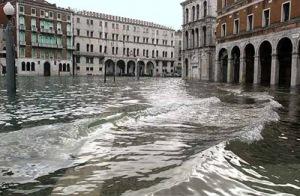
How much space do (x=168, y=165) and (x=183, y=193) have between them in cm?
121

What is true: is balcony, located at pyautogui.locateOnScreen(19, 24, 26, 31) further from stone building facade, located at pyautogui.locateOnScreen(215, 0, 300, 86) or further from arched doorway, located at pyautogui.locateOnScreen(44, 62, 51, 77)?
stone building facade, located at pyautogui.locateOnScreen(215, 0, 300, 86)

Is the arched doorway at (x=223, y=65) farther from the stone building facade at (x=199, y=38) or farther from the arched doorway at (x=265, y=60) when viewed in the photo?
the arched doorway at (x=265, y=60)

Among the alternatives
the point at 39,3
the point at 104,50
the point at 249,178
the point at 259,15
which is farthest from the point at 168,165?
the point at 104,50

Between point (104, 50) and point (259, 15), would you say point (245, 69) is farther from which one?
point (104, 50)

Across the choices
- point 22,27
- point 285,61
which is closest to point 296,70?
point 285,61

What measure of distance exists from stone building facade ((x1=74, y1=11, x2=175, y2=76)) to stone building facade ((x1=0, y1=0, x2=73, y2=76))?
5270mm

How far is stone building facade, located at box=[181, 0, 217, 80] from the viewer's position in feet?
191

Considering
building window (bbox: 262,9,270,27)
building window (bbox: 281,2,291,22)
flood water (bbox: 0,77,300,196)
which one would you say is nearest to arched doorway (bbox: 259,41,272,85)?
building window (bbox: 262,9,270,27)

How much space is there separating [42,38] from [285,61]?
188ft

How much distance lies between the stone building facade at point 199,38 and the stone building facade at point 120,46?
27.0 meters

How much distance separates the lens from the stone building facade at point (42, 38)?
7501 centimetres

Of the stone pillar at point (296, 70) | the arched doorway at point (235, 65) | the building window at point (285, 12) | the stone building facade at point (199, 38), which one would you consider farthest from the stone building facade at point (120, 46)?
the stone pillar at point (296, 70)

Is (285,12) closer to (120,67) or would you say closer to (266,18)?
(266,18)

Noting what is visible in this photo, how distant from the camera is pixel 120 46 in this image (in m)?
100
